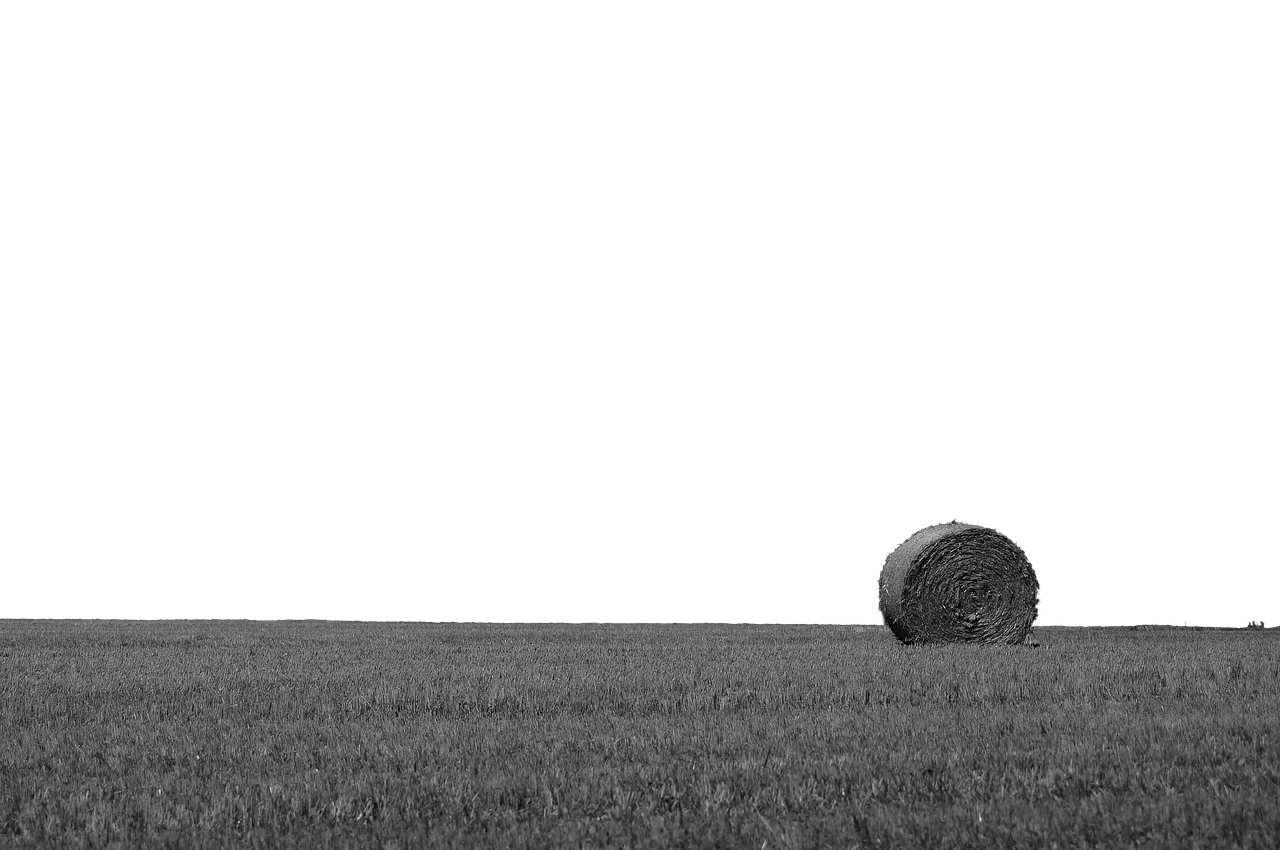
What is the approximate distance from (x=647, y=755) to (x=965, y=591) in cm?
1248

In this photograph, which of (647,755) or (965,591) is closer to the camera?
(647,755)

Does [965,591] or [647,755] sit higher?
[965,591]

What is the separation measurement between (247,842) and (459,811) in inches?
35.8

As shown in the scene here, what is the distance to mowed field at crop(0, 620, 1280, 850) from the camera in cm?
467

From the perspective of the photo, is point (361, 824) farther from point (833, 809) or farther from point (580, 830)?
point (833, 809)

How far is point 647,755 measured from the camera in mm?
6246

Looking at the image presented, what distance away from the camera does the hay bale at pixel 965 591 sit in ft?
57.8

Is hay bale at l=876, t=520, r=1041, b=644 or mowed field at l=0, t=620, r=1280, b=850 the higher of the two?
hay bale at l=876, t=520, r=1041, b=644

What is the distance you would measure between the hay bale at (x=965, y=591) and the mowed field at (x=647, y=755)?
547 centimetres

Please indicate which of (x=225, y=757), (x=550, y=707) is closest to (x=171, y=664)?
(x=550, y=707)

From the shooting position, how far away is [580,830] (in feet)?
15.3

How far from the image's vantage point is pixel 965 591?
1769cm

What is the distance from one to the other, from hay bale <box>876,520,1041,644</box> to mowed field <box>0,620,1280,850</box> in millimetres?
5470

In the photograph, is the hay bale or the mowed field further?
the hay bale
